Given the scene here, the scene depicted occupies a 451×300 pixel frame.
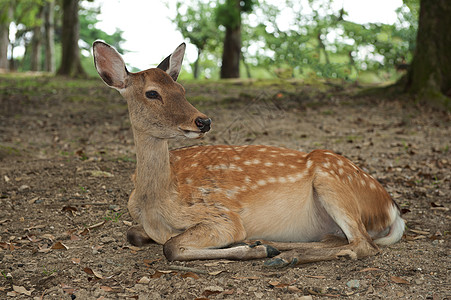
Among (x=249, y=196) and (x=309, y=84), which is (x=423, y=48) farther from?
(x=249, y=196)

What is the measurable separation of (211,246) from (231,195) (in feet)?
1.50

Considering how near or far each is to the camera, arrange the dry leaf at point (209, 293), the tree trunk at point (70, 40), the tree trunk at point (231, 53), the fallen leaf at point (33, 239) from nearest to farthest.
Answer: the dry leaf at point (209, 293), the fallen leaf at point (33, 239), the tree trunk at point (70, 40), the tree trunk at point (231, 53)

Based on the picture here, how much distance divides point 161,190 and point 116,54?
106 centimetres

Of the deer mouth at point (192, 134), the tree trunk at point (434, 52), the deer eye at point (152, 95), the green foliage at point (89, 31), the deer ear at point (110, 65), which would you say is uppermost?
the green foliage at point (89, 31)

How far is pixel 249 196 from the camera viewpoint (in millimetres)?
3885

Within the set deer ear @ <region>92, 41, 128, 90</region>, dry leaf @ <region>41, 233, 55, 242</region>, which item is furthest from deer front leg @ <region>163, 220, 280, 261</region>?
deer ear @ <region>92, 41, 128, 90</region>

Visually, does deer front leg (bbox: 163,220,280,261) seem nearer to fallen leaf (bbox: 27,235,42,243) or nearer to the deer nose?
the deer nose

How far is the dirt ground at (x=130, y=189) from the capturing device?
10.4 feet

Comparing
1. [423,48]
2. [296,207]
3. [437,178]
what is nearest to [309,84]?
[423,48]

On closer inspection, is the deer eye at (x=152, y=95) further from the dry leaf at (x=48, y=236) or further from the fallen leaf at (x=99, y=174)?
the fallen leaf at (x=99, y=174)

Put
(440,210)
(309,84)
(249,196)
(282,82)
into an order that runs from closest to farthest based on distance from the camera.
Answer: (249,196) < (440,210) < (309,84) < (282,82)

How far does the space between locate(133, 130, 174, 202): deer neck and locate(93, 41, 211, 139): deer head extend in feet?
0.26

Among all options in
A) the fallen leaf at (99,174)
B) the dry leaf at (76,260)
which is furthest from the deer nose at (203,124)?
the fallen leaf at (99,174)

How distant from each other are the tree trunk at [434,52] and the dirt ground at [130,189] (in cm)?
60
